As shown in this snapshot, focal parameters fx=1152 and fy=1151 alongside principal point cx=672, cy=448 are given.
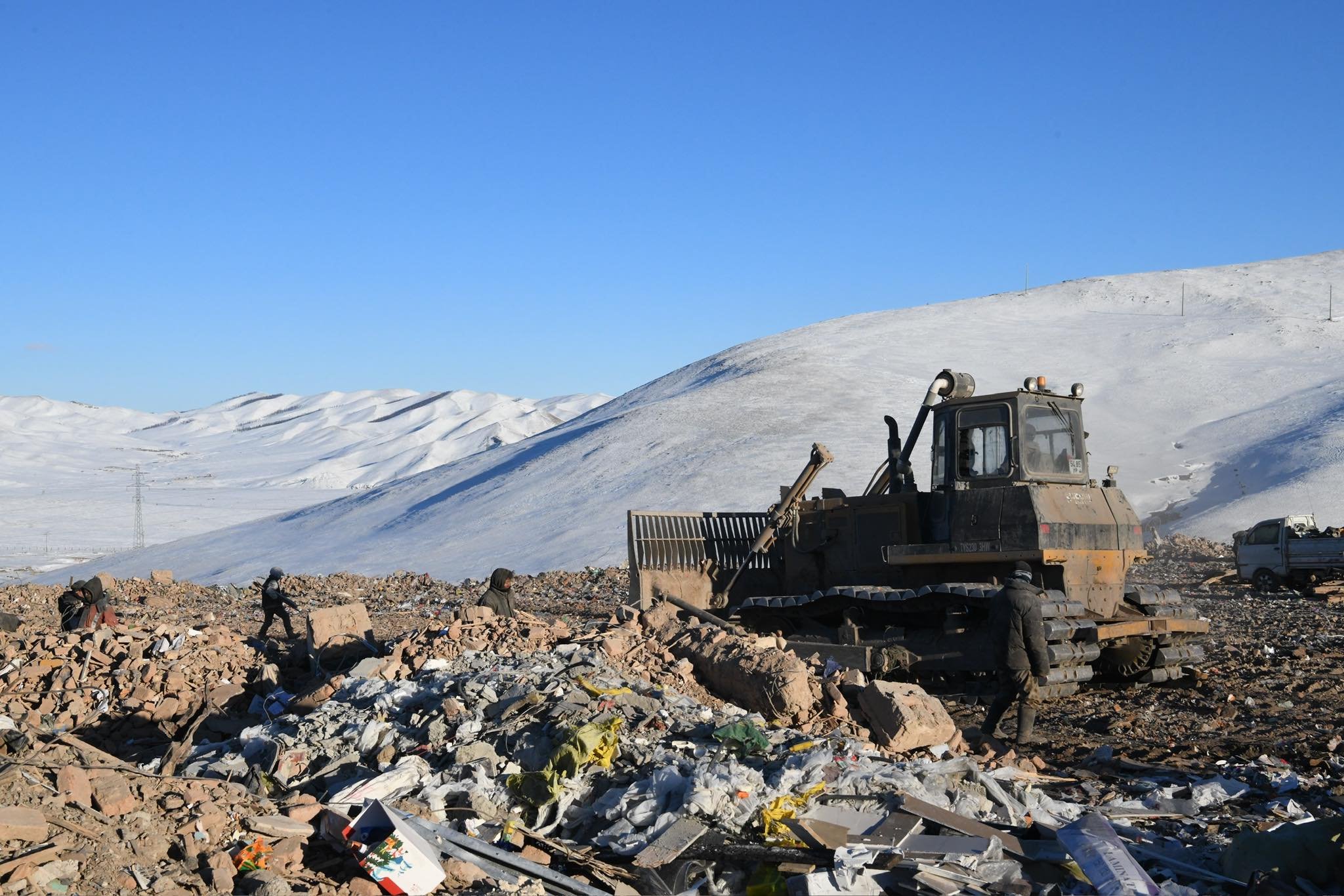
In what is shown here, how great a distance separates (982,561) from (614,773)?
5272 millimetres

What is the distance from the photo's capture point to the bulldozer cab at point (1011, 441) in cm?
1085

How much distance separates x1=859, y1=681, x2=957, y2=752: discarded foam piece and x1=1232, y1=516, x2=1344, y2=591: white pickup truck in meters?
13.9

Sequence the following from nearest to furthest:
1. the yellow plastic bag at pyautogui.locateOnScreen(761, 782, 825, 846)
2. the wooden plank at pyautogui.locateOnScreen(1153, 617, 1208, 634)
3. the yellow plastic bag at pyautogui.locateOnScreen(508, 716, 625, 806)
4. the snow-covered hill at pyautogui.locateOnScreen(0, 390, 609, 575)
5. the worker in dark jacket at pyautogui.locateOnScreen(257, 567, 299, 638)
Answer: the yellow plastic bag at pyautogui.locateOnScreen(761, 782, 825, 846) → the yellow plastic bag at pyautogui.locateOnScreen(508, 716, 625, 806) → the wooden plank at pyautogui.locateOnScreen(1153, 617, 1208, 634) → the worker in dark jacket at pyautogui.locateOnScreen(257, 567, 299, 638) → the snow-covered hill at pyautogui.locateOnScreen(0, 390, 609, 575)

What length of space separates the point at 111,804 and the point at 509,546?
80.8 feet

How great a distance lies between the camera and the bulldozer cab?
10.9 m

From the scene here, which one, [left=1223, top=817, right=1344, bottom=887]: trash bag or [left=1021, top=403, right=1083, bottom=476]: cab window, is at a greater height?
[left=1021, top=403, right=1083, bottom=476]: cab window

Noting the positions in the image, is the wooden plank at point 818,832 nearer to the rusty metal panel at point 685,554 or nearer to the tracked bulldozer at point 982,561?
the tracked bulldozer at point 982,561

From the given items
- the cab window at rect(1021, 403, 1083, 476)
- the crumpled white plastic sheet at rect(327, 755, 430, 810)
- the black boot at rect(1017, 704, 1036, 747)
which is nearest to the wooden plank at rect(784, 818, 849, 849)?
the crumpled white plastic sheet at rect(327, 755, 430, 810)

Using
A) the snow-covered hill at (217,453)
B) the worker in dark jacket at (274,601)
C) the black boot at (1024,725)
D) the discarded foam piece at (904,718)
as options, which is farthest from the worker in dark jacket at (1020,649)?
the snow-covered hill at (217,453)

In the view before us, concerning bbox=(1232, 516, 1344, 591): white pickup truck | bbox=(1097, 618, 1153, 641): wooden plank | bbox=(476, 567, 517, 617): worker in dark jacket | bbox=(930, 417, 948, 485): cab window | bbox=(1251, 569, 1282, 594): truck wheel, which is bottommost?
bbox=(1251, 569, 1282, 594): truck wheel

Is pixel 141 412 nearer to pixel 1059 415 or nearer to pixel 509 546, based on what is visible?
pixel 509 546

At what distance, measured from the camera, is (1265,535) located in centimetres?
2048

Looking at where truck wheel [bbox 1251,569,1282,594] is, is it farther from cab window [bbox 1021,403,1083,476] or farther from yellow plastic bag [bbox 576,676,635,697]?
yellow plastic bag [bbox 576,676,635,697]

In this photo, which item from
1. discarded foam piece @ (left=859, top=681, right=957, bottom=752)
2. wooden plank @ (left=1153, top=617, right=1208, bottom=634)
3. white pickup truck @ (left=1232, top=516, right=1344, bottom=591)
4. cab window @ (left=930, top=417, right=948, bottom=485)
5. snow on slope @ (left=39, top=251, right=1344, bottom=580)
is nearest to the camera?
discarded foam piece @ (left=859, top=681, right=957, bottom=752)
